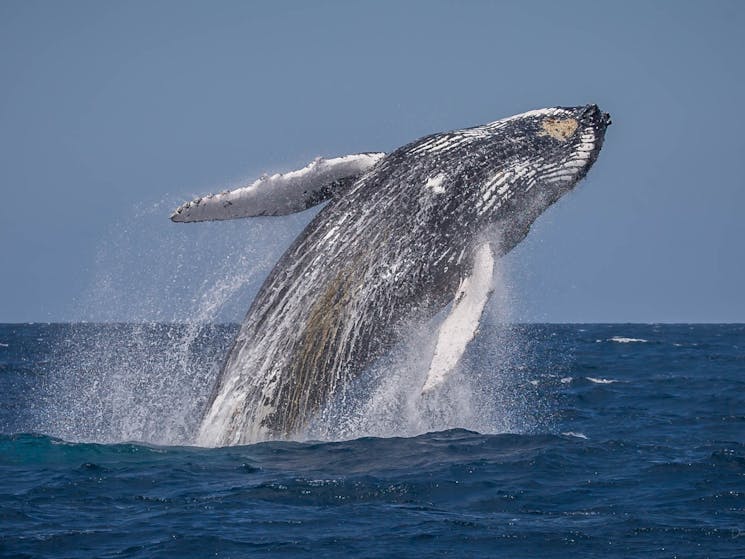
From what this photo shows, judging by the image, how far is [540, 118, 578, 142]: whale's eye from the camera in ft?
37.1

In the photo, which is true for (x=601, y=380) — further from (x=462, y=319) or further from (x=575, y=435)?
(x=462, y=319)

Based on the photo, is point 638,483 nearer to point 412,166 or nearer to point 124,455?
point 412,166

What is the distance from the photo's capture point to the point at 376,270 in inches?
415

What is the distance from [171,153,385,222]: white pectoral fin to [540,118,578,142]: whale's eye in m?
1.87

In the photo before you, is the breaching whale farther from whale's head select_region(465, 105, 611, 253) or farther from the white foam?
the white foam

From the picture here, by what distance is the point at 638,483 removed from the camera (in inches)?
382

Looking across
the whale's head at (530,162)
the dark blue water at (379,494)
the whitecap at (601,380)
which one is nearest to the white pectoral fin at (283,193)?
→ the whale's head at (530,162)

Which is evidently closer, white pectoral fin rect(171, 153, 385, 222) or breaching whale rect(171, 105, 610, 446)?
breaching whale rect(171, 105, 610, 446)

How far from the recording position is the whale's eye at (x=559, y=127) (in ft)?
37.1

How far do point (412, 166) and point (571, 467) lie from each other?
3.55 m

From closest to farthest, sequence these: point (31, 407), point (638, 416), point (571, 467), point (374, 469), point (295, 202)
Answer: point (374, 469)
point (571, 467)
point (295, 202)
point (638, 416)
point (31, 407)

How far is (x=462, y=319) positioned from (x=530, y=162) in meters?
1.91

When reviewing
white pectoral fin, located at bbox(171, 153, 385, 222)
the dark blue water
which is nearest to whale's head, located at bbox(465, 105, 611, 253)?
white pectoral fin, located at bbox(171, 153, 385, 222)

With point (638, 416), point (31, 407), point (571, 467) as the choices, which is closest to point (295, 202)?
point (571, 467)
